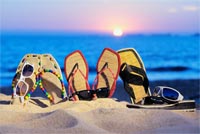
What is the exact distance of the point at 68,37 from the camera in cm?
3650

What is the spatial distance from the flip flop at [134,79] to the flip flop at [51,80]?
0.64 m

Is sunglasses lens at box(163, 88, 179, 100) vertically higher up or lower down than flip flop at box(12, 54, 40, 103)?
lower down

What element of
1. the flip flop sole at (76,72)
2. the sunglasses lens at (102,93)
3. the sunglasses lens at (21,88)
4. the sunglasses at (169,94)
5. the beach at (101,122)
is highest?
the flip flop sole at (76,72)

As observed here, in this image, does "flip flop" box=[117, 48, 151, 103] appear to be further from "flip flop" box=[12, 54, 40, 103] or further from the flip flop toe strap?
A: "flip flop" box=[12, 54, 40, 103]

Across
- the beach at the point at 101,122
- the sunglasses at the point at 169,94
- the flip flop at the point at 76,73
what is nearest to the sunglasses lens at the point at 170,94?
the sunglasses at the point at 169,94

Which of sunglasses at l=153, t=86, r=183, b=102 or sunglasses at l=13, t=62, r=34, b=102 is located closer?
sunglasses at l=153, t=86, r=183, b=102

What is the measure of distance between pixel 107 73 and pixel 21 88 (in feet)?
2.99

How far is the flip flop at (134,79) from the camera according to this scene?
4.40 meters

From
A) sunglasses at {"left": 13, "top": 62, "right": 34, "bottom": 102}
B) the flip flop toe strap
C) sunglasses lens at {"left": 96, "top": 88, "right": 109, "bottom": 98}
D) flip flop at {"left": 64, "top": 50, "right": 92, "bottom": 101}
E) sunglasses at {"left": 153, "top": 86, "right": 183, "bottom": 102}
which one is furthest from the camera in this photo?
flip flop at {"left": 64, "top": 50, "right": 92, "bottom": 101}

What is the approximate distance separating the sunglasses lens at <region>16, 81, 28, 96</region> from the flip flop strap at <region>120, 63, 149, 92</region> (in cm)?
100

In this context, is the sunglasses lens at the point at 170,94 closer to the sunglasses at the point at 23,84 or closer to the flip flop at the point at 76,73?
the flip flop at the point at 76,73

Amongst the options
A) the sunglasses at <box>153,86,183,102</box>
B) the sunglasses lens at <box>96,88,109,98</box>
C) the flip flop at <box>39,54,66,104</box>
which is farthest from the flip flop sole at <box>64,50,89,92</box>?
the sunglasses at <box>153,86,183,102</box>

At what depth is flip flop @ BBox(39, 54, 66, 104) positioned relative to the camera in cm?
445

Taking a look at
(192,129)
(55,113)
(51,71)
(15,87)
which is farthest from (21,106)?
(192,129)
